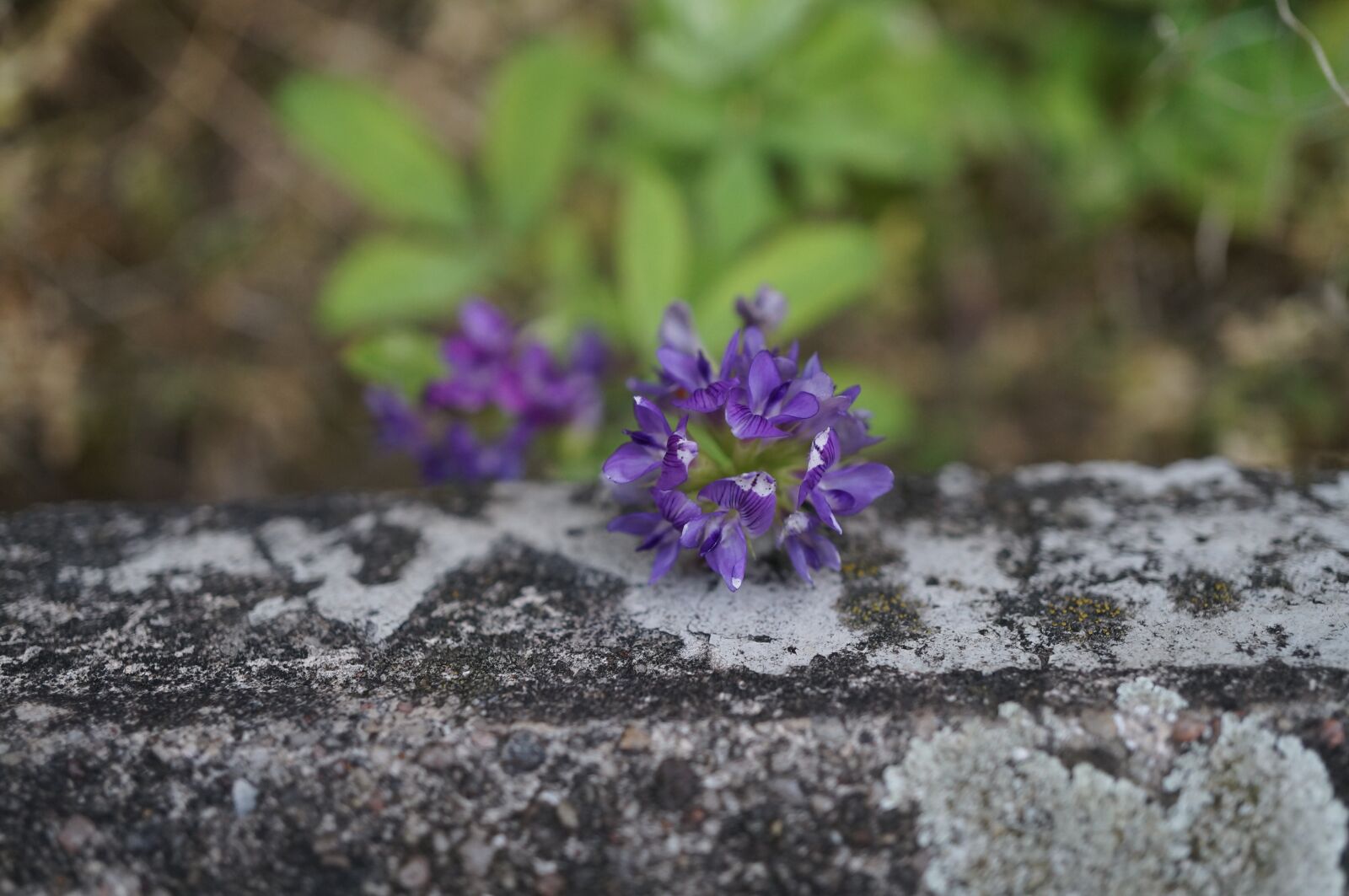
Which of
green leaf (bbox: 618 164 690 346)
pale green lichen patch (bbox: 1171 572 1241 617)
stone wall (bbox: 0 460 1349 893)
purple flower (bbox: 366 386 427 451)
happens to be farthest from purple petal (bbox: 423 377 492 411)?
pale green lichen patch (bbox: 1171 572 1241 617)

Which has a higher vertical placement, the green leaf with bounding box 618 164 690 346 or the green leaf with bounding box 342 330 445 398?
the green leaf with bounding box 618 164 690 346

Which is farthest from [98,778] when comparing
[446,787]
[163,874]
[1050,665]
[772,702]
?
[1050,665]

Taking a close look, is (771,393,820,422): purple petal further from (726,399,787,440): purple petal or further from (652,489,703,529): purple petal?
(652,489,703,529): purple petal

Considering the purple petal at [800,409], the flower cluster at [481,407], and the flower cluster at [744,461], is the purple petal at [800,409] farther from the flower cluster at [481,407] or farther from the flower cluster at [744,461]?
the flower cluster at [481,407]

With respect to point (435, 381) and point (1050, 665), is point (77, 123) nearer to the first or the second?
point (435, 381)

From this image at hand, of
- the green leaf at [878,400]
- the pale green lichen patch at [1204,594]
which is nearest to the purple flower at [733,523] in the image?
the pale green lichen patch at [1204,594]
